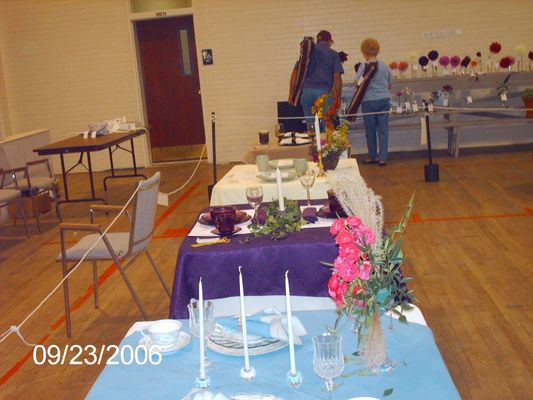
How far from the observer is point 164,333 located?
7.11 ft

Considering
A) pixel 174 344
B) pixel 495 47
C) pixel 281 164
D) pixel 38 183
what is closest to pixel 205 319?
pixel 174 344

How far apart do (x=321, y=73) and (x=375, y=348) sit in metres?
5.88

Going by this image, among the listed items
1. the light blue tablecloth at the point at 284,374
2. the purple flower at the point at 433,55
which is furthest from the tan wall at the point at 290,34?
the light blue tablecloth at the point at 284,374

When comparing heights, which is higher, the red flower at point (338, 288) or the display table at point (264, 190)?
the red flower at point (338, 288)

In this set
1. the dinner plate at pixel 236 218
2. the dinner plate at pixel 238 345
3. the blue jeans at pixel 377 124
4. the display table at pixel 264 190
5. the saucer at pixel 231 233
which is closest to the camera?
the dinner plate at pixel 238 345

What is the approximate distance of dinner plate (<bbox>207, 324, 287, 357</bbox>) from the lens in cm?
209

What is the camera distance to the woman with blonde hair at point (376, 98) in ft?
27.6

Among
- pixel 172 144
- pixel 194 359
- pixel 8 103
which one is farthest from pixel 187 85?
pixel 194 359

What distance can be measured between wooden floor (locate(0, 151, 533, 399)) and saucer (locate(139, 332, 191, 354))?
4.15 ft

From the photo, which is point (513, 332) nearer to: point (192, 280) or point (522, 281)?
point (522, 281)

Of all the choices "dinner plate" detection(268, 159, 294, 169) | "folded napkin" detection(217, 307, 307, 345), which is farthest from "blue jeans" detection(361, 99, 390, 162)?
"folded napkin" detection(217, 307, 307, 345)

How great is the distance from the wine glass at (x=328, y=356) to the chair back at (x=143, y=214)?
2.13 m

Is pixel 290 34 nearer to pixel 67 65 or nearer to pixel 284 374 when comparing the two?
pixel 67 65

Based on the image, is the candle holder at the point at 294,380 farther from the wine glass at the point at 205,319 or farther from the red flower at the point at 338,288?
the wine glass at the point at 205,319
